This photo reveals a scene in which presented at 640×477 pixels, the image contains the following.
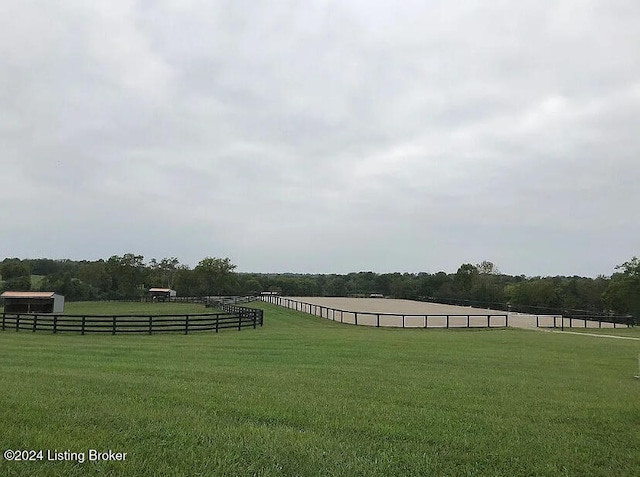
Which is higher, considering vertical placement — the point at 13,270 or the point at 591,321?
the point at 13,270

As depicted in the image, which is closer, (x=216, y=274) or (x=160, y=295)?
(x=160, y=295)

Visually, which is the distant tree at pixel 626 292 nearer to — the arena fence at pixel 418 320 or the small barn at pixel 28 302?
the arena fence at pixel 418 320

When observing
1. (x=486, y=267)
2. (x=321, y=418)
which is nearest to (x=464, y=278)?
(x=486, y=267)

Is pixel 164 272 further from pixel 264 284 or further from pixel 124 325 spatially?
pixel 124 325

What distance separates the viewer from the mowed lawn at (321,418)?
514 cm

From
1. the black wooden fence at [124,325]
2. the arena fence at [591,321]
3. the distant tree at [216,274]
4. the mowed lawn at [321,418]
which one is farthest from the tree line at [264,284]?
the mowed lawn at [321,418]

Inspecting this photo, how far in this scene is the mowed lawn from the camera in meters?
5.14

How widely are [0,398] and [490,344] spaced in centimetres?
1603

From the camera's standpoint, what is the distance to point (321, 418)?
666 cm

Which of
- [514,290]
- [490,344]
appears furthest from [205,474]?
[514,290]

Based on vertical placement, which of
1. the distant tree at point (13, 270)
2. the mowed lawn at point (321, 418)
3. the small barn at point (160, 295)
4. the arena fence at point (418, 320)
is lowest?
the small barn at point (160, 295)

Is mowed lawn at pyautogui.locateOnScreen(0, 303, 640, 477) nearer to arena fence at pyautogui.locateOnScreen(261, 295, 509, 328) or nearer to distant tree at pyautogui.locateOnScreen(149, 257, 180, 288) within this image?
arena fence at pyautogui.locateOnScreen(261, 295, 509, 328)

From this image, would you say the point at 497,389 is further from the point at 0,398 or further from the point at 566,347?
the point at 566,347

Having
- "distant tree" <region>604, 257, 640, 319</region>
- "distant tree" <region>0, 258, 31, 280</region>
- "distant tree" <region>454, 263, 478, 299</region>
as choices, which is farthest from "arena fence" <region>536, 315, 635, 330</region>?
"distant tree" <region>0, 258, 31, 280</region>
